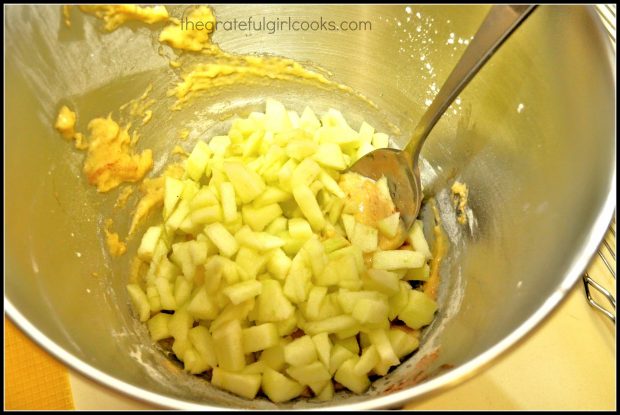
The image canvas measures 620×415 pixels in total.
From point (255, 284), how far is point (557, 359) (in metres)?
0.77

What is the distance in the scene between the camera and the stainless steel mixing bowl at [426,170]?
3.40 feet

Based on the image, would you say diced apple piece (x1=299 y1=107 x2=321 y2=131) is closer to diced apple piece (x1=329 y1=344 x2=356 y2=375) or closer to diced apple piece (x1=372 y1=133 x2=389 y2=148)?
diced apple piece (x1=372 y1=133 x2=389 y2=148)

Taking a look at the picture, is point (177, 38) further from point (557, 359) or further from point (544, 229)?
point (557, 359)

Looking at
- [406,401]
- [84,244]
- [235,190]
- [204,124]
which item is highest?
[204,124]

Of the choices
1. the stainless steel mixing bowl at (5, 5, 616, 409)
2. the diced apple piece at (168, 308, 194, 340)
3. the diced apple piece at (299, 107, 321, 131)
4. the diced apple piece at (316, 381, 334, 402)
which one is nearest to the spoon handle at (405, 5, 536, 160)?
the stainless steel mixing bowl at (5, 5, 616, 409)

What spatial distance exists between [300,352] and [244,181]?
516 millimetres

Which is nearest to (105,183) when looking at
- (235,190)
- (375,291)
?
(235,190)

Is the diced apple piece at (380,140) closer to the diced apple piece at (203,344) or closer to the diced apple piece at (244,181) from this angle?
the diced apple piece at (244,181)

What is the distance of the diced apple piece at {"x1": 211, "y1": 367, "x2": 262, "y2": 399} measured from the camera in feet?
3.99

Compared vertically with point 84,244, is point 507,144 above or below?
above

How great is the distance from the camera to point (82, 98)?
132 cm

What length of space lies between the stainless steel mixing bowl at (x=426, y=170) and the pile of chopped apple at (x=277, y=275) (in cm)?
7

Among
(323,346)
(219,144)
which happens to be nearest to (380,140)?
(219,144)

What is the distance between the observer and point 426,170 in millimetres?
1624
